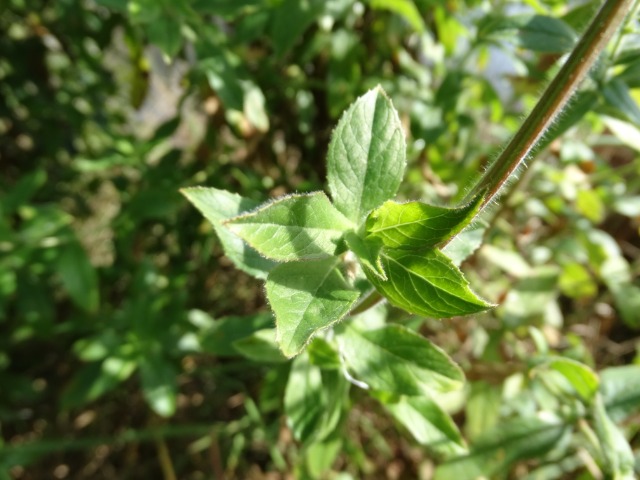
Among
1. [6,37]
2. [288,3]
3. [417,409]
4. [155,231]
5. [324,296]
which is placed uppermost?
[288,3]

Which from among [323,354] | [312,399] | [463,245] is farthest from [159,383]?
[463,245]

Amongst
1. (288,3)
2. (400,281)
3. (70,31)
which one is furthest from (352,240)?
(70,31)

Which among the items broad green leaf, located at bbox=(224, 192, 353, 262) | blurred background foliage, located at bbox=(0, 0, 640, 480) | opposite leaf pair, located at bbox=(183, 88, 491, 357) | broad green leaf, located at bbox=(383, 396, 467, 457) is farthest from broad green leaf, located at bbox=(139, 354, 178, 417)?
broad green leaf, located at bbox=(224, 192, 353, 262)

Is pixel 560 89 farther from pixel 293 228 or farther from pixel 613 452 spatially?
pixel 613 452

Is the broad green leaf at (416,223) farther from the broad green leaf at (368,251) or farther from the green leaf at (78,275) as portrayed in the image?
the green leaf at (78,275)

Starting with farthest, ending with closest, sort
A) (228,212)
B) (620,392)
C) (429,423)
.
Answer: (620,392), (429,423), (228,212)

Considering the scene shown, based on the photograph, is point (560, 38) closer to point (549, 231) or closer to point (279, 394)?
point (279, 394)
